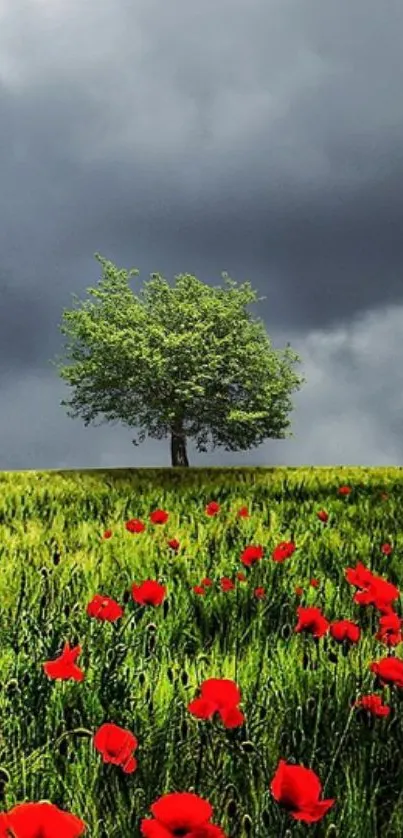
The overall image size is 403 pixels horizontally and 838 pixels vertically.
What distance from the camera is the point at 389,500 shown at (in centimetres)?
1029

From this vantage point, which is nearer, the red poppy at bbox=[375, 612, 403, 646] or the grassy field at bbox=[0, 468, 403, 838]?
the grassy field at bbox=[0, 468, 403, 838]

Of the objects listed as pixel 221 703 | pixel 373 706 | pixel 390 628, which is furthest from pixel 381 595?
pixel 221 703

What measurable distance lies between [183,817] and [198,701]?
725mm

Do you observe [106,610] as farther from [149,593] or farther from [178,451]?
[178,451]

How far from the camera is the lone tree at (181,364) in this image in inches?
1448

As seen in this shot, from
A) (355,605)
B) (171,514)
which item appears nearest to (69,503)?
(171,514)

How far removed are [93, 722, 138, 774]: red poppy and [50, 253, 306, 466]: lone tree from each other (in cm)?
3351

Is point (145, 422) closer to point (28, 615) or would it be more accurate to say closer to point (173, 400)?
point (173, 400)

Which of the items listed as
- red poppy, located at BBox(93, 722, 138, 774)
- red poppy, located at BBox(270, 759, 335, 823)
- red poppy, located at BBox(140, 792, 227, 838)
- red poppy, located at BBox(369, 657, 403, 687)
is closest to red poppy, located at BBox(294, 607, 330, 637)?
red poppy, located at BBox(369, 657, 403, 687)

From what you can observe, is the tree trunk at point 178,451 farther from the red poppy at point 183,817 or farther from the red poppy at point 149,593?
the red poppy at point 183,817

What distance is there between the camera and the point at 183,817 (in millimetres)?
1290

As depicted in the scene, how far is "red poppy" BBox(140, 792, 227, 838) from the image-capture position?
1278 millimetres

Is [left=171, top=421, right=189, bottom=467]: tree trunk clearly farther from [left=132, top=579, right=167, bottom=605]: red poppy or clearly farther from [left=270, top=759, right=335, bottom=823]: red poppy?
[left=270, top=759, right=335, bottom=823]: red poppy

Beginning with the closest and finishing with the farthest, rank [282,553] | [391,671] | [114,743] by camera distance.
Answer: [114,743]
[391,671]
[282,553]
